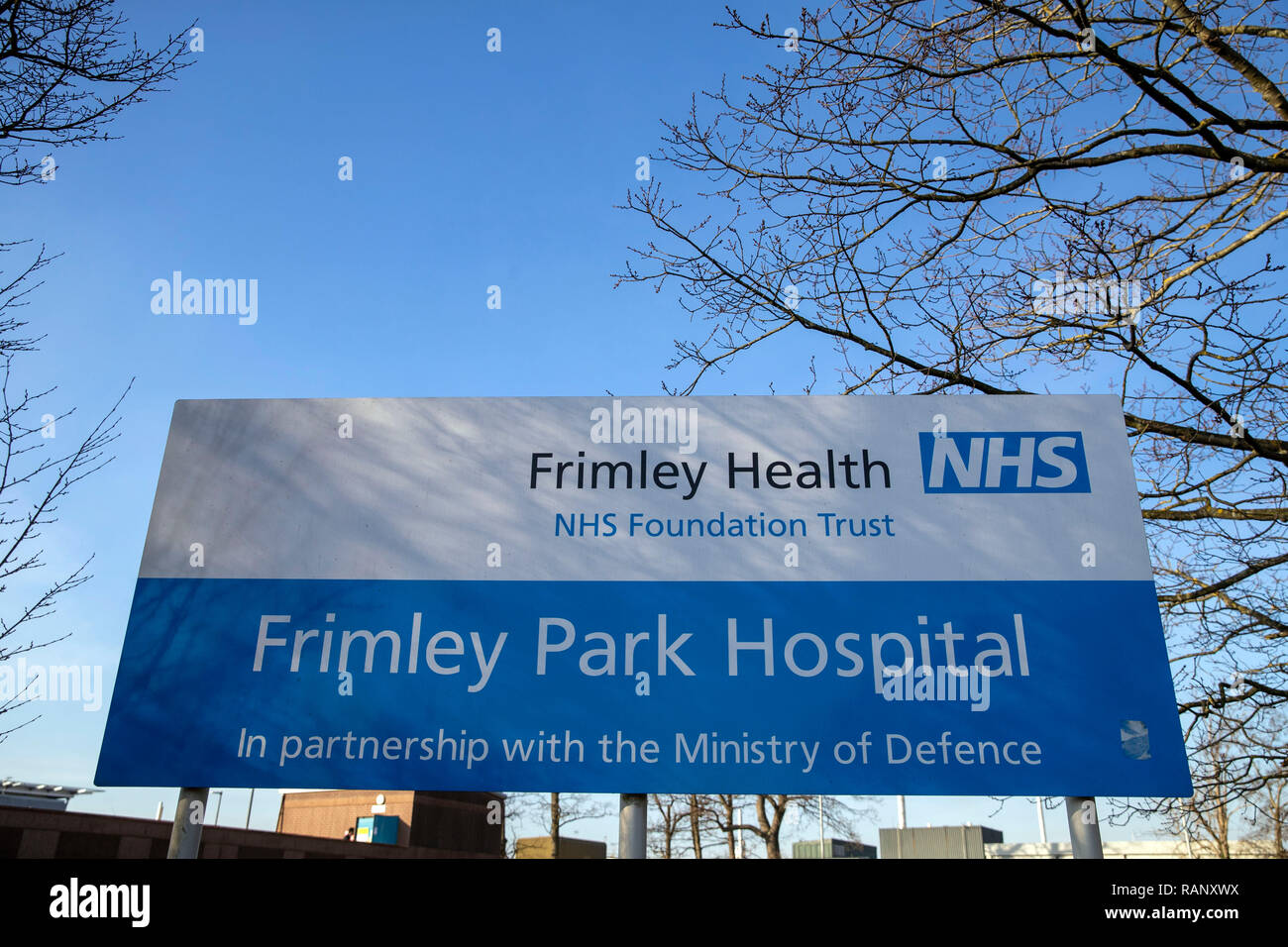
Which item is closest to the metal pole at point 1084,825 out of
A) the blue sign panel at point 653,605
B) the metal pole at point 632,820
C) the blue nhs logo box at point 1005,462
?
the blue sign panel at point 653,605

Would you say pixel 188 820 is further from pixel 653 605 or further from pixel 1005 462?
pixel 1005 462

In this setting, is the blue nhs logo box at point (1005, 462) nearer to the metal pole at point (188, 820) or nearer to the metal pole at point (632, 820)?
the metal pole at point (632, 820)

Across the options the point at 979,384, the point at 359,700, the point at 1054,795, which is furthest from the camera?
the point at 979,384

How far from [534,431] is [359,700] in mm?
1362

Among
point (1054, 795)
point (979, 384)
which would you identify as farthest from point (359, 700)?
point (979, 384)

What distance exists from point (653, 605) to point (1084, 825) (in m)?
1.87

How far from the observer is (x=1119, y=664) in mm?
3516

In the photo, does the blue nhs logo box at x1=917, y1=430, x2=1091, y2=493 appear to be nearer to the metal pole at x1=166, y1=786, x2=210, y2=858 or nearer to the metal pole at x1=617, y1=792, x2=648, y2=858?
the metal pole at x1=617, y1=792, x2=648, y2=858
